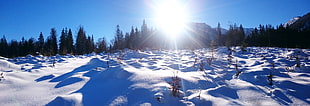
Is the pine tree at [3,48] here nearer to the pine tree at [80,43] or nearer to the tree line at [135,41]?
the tree line at [135,41]

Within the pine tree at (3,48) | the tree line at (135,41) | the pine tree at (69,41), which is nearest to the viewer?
the tree line at (135,41)

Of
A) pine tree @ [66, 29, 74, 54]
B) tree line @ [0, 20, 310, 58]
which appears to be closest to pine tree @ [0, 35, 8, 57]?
tree line @ [0, 20, 310, 58]

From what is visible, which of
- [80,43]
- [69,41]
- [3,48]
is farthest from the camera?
[3,48]

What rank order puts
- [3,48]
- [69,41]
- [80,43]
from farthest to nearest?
[3,48], [69,41], [80,43]

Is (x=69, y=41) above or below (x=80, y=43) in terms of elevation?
above

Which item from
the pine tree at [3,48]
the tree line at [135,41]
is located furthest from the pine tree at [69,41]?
the pine tree at [3,48]

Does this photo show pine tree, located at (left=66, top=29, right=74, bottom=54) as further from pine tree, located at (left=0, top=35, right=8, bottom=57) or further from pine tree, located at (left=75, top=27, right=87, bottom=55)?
pine tree, located at (left=0, top=35, right=8, bottom=57)

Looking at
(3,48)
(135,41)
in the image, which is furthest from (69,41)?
(3,48)

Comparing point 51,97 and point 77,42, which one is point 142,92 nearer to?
point 51,97

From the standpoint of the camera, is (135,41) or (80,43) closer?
(80,43)

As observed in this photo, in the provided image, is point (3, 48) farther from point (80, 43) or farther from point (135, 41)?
point (135, 41)

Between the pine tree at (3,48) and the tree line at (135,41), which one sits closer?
the tree line at (135,41)

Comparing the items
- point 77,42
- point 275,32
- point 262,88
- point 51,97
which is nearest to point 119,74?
point 51,97

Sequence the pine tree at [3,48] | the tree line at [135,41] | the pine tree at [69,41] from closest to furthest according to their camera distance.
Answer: the tree line at [135,41] → the pine tree at [69,41] → the pine tree at [3,48]
